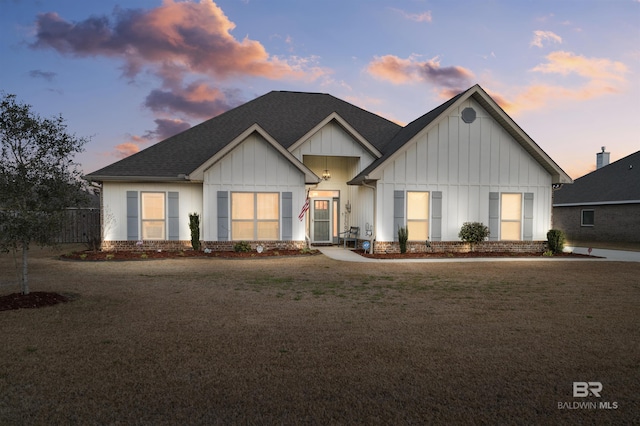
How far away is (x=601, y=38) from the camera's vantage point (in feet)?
50.5

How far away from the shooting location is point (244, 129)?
18.8 metres

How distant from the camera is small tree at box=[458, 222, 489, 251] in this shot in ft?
51.8

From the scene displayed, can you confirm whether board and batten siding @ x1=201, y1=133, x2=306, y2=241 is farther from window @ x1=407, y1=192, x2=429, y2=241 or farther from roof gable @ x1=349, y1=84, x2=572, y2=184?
window @ x1=407, y1=192, x2=429, y2=241

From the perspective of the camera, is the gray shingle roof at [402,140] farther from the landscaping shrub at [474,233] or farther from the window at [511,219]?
the window at [511,219]

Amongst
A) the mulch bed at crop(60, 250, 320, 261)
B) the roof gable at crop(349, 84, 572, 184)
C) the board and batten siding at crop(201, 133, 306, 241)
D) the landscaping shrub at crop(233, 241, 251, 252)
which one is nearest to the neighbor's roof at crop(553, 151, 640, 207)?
the roof gable at crop(349, 84, 572, 184)

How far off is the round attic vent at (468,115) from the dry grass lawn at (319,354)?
30.0 feet

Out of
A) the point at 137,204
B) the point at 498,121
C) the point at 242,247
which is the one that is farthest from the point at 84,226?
the point at 498,121

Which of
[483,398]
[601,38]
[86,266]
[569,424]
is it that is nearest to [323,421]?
[483,398]

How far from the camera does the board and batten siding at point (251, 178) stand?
15352mm

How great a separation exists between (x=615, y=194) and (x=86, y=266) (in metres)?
30.3

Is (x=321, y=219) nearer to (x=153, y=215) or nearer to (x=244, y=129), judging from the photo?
(x=244, y=129)

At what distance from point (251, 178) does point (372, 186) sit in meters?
5.13

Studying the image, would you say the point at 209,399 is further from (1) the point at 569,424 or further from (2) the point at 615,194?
(2) the point at 615,194

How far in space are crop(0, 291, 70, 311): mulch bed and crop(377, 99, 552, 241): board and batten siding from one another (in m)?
11.3
